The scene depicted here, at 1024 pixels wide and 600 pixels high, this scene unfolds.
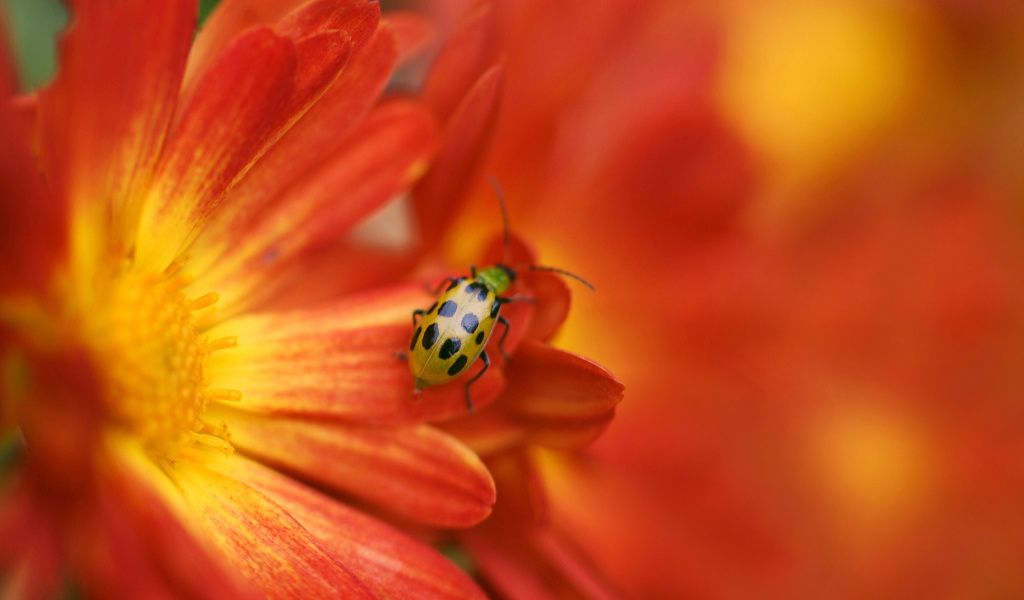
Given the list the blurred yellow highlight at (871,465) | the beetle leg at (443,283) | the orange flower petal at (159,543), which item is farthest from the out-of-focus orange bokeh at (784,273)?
the orange flower petal at (159,543)

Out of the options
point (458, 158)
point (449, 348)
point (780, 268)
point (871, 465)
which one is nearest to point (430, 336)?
point (449, 348)

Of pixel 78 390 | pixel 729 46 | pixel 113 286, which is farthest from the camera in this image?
pixel 729 46

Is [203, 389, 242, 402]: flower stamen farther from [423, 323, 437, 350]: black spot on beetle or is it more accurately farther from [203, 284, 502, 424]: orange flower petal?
[423, 323, 437, 350]: black spot on beetle

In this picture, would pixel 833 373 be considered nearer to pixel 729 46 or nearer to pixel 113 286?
pixel 729 46

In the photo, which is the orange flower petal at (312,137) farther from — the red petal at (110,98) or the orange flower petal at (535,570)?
the orange flower petal at (535,570)

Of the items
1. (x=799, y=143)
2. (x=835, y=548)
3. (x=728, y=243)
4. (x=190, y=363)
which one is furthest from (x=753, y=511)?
(x=190, y=363)

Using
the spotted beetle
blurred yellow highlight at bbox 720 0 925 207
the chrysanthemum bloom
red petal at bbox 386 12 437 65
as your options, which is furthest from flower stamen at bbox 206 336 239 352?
blurred yellow highlight at bbox 720 0 925 207

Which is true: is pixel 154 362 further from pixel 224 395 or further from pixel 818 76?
pixel 818 76
